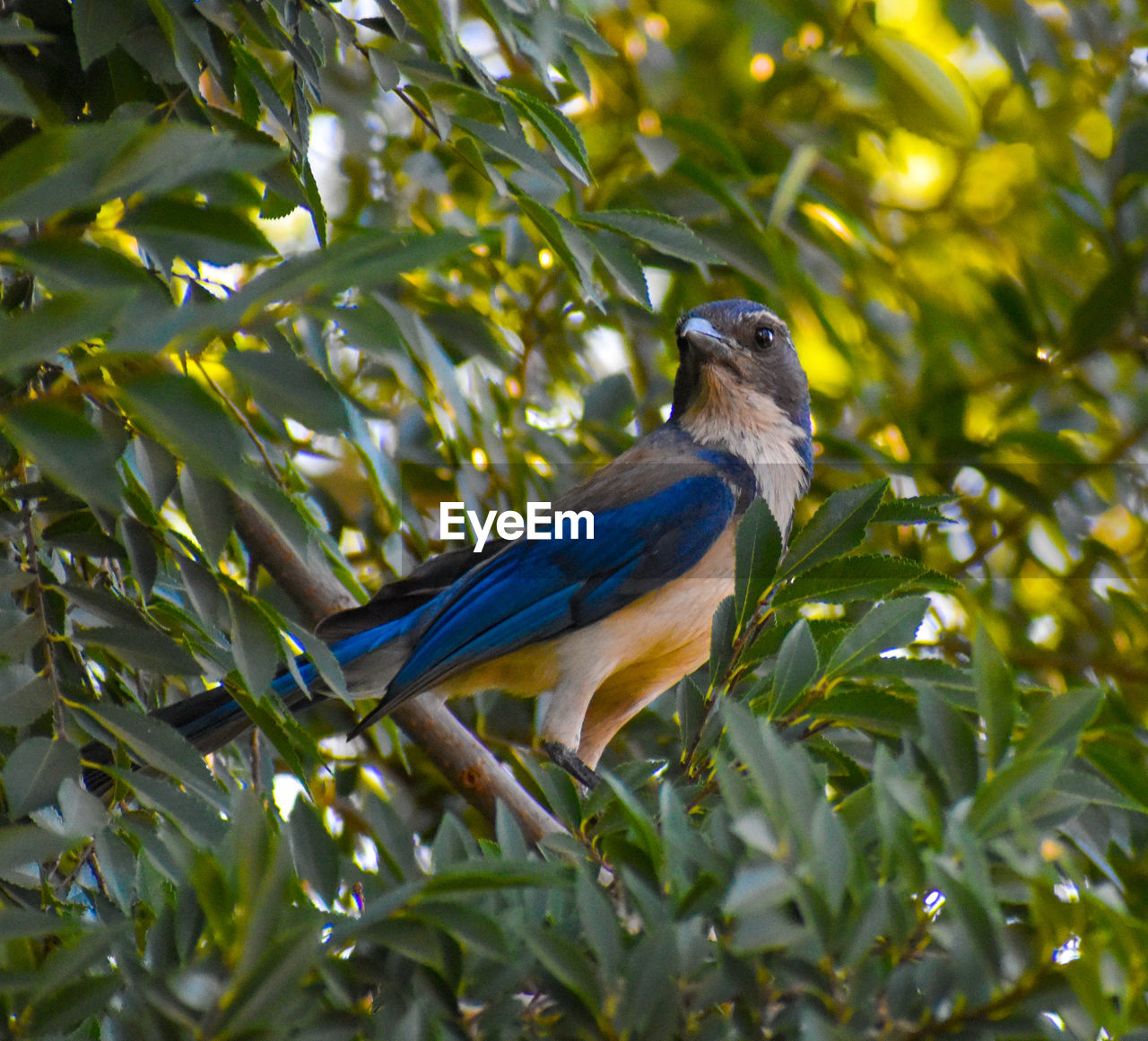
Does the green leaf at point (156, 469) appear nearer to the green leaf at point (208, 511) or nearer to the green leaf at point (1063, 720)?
the green leaf at point (208, 511)

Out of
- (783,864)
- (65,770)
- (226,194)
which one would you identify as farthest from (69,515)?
(783,864)

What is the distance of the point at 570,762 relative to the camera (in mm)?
2951

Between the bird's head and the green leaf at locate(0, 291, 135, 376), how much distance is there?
2568 mm

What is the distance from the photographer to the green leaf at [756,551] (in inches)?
65.7

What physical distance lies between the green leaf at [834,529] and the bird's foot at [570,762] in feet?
4.19

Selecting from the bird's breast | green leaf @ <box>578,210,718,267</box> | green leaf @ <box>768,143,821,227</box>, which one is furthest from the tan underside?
green leaf @ <box>578,210,718,267</box>

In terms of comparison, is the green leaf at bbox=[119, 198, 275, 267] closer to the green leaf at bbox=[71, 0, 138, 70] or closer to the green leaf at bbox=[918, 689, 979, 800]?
the green leaf at bbox=[71, 0, 138, 70]

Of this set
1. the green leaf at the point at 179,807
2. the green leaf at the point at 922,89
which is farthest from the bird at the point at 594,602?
the green leaf at the point at 179,807

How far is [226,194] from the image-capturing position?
1.35 metres

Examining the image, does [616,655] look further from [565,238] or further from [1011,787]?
[1011,787]

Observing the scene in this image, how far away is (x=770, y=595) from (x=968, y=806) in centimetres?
62

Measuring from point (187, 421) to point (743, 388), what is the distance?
9.01 feet

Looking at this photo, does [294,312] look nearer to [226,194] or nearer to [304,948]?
[226,194]

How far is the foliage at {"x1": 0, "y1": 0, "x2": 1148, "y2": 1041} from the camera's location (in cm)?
108
